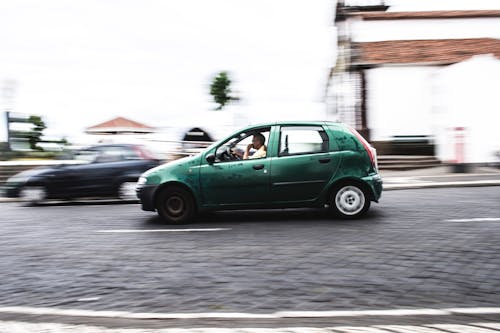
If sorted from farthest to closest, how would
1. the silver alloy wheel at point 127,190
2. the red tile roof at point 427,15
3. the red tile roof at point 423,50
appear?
the red tile roof at point 427,15
the red tile roof at point 423,50
the silver alloy wheel at point 127,190

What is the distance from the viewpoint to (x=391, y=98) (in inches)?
897

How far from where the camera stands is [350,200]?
8289 millimetres

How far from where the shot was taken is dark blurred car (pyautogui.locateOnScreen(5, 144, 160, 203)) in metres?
12.6

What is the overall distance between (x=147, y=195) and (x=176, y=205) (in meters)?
0.50

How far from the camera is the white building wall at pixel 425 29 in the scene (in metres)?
27.2

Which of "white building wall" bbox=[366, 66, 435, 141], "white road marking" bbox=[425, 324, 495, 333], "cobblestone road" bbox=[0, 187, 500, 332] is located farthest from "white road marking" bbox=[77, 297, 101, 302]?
"white building wall" bbox=[366, 66, 435, 141]

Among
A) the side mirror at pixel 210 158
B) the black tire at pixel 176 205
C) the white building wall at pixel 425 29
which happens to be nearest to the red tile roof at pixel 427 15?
the white building wall at pixel 425 29

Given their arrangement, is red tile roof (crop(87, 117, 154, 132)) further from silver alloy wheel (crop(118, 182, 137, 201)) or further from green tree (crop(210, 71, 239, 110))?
silver alloy wheel (crop(118, 182, 137, 201))

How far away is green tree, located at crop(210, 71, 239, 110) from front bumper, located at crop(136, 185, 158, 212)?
62077 mm

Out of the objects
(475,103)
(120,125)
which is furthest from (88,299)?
(120,125)

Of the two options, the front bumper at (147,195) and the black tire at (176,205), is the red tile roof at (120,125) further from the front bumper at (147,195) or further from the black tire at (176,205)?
the black tire at (176,205)

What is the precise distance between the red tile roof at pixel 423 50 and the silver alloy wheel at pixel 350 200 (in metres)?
15.9

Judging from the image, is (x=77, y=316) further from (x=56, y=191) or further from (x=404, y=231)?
(x=56, y=191)

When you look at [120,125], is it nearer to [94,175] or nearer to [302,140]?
[94,175]
